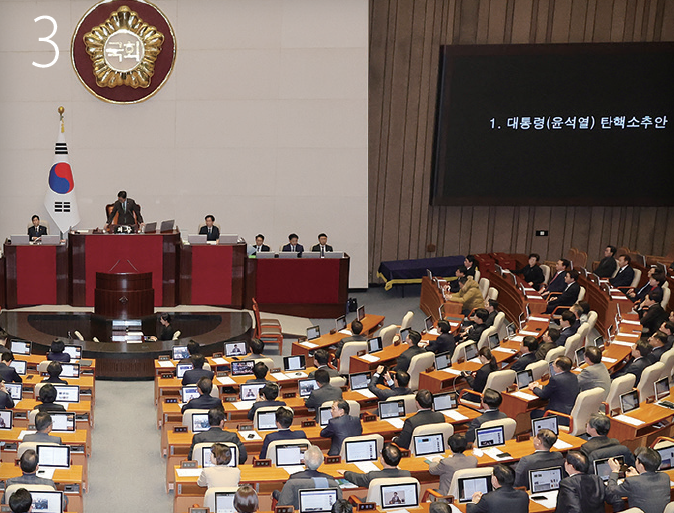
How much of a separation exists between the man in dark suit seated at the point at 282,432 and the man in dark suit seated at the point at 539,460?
6.75 feet

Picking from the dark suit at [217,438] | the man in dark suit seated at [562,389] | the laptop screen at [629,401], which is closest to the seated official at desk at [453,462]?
the dark suit at [217,438]

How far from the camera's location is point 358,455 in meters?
7.77

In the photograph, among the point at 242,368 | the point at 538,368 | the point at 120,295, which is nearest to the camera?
the point at 538,368

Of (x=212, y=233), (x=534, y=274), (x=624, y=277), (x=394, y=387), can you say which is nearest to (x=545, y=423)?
(x=394, y=387)

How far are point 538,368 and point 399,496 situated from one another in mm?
4275

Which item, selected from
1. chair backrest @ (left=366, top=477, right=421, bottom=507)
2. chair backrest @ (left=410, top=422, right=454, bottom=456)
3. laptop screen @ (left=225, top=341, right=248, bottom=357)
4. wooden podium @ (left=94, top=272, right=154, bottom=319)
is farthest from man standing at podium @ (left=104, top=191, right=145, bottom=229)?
chair backrest @ (left=366, top=477, right=421, bottom=507)

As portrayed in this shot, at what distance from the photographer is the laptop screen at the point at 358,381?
10156mm

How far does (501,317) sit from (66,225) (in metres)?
9.26

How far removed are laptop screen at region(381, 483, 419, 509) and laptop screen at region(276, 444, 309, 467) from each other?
3.84ft

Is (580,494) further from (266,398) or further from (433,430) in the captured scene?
(266,398)

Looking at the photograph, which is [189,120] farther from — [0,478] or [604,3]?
[0,478]

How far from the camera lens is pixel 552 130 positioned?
59.6 feet

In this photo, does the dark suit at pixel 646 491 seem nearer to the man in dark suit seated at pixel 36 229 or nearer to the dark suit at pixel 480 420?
the dark suit at pixel 480 420

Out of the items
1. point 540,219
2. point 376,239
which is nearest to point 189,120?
point 376,239
